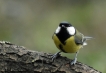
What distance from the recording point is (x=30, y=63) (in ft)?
7.94

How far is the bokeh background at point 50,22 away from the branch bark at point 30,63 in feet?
5.49

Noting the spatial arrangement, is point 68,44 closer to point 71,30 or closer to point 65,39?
point 65,39

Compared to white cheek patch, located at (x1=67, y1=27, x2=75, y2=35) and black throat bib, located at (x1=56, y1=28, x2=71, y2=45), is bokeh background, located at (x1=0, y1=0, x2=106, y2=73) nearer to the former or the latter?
white cheek patch, located at (x1=67, y1=27, x2=75, y2=35)

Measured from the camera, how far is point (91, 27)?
17.9 ft

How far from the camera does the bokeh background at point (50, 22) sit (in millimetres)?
4727

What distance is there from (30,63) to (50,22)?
3.20 meters

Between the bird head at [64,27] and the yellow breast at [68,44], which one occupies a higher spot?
the bird head at [64,27]

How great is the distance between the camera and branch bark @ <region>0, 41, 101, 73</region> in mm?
2406

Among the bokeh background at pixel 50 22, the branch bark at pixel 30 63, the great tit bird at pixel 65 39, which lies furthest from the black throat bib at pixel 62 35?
the bokeh background at pixel 50 22

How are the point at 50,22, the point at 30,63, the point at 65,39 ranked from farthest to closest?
the point at 50,22, the point at 65,39, the point at 30,63

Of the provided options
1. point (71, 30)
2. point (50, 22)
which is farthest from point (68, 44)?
point (50, 22)

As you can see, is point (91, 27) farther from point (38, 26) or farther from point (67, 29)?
point (67, 29)

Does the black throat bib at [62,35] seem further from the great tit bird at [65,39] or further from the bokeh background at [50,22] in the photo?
the bokeh background at [50,22]

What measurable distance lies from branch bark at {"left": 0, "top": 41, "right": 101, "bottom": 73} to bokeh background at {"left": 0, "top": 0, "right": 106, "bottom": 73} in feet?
5.49
